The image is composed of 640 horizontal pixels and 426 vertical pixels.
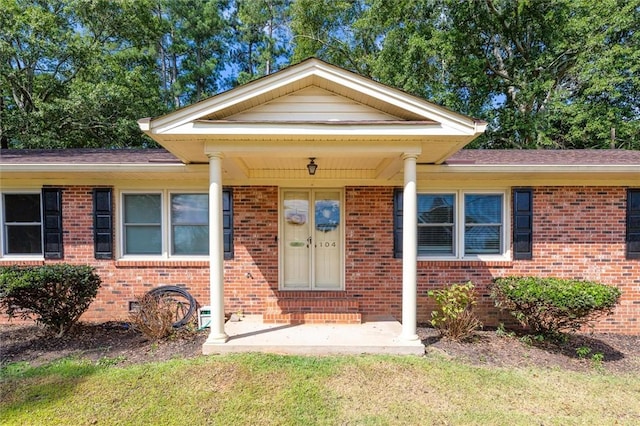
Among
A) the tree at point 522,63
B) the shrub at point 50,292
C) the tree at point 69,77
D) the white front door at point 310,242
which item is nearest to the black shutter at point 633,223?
the white front door at point 310,242

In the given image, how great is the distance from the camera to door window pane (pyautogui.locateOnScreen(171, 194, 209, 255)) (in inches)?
244

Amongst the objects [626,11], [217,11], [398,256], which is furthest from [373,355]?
[217,11]

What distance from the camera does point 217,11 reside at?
21.2m

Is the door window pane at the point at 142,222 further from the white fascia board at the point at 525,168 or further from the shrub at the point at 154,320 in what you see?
the white fascia board at the point at 525,168

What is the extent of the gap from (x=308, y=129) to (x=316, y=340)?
2.94 metres

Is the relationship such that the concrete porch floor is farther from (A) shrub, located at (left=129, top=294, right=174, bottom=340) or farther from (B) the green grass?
(A) shrub, located at (left=129, top=294, right=174, bottom=340)

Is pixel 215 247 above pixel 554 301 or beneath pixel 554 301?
above

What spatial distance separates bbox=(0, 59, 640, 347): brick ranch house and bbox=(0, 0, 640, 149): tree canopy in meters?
8.15

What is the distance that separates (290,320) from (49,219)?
184 inches

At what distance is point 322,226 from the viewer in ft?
21.2

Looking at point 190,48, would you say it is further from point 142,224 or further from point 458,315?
point 458,315

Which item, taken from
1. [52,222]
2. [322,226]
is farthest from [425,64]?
[52,222]

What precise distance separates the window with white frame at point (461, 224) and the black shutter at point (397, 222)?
384 millimetres

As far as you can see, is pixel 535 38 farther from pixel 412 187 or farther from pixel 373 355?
pixel 373 355
